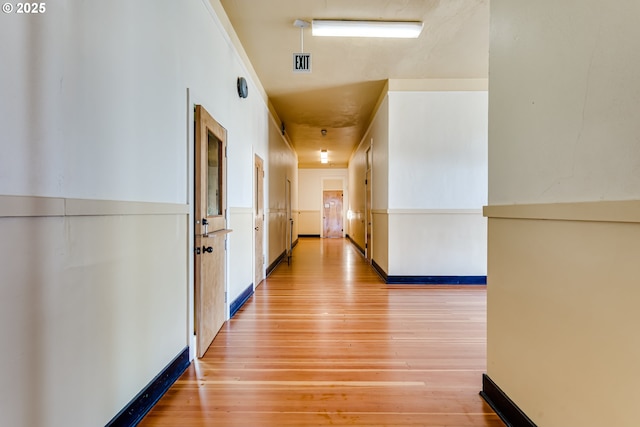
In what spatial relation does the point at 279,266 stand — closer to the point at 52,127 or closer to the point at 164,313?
the point at 164,313

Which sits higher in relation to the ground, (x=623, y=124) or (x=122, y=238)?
(x=623, y=124)

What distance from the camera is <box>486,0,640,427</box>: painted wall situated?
39.6 inches

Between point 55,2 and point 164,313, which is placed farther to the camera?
point 164,313

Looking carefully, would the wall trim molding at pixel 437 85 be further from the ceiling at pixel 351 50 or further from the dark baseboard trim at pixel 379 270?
the dark baseboard trim at pixel 379 270

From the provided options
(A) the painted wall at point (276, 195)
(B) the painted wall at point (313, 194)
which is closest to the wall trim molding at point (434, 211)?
(A) the painted wall at point (276, 195)

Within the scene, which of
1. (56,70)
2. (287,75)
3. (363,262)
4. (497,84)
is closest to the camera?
(56,70)

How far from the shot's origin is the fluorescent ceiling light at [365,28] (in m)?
3.02

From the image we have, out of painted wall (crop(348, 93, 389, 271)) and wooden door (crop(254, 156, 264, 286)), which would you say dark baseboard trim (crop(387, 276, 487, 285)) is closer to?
painted wall (crop(348, 93, 389, 271))

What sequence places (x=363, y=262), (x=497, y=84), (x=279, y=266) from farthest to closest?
(x=363, y=262), (x=279, y=266), (x=497, y=84)

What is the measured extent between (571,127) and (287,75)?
382 cm

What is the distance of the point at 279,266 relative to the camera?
6.03 metres

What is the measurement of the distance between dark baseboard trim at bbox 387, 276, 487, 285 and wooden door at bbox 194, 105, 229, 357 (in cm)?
263

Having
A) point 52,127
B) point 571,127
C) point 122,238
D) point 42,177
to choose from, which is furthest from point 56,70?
point 571,127

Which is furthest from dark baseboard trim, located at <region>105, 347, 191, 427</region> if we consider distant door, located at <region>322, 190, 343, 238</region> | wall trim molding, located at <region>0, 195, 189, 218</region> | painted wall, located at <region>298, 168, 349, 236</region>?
distant door, located at <region>322, 190, 343, 238</region>
